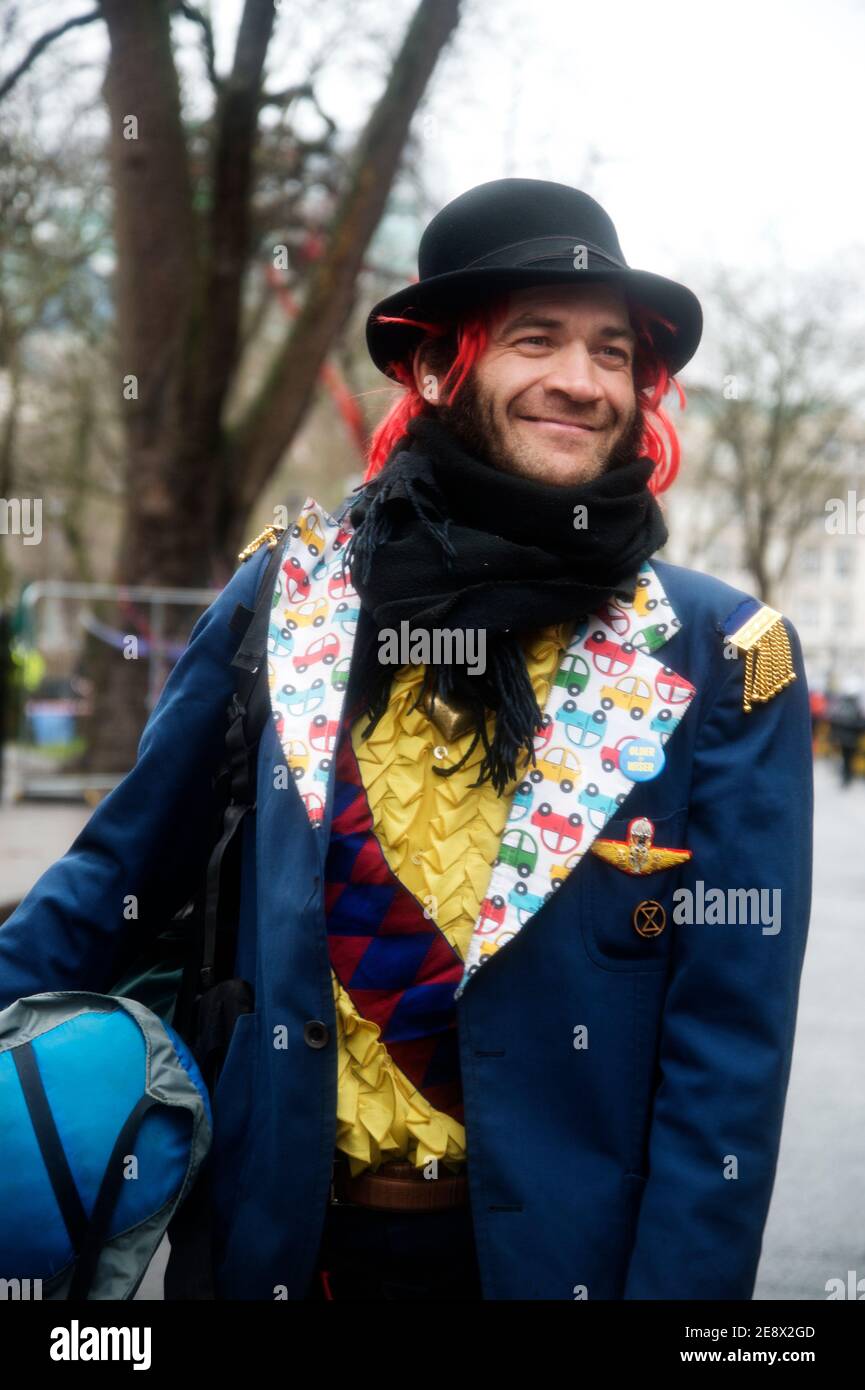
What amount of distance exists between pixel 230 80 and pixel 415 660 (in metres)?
7.30

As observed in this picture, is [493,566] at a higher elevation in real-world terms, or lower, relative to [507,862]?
higher

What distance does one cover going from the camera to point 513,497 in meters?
1.92

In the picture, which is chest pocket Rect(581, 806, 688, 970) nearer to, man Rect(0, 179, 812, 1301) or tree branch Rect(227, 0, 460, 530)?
man Rect(0, 179, 812, 1301)

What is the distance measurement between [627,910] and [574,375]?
2.40ft

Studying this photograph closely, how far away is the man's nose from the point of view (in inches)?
75.7

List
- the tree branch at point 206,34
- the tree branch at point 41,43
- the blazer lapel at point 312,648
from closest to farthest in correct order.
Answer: the blazer lapel at point 312,648 < the tree branch at point 41,43 < the tree branch at point 206,34

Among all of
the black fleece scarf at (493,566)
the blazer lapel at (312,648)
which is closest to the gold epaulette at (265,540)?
the blazer lapel at (312,648)

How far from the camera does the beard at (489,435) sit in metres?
1.99

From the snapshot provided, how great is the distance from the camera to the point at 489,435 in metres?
2.01

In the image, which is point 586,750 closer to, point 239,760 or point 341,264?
point 239,760

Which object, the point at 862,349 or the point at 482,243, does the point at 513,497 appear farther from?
the point at 862,349

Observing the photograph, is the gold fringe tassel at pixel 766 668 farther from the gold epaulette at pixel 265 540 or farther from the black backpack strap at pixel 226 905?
the gold epaulette at pixel 265 540

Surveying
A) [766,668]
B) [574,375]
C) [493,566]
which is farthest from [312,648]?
[766,668]
